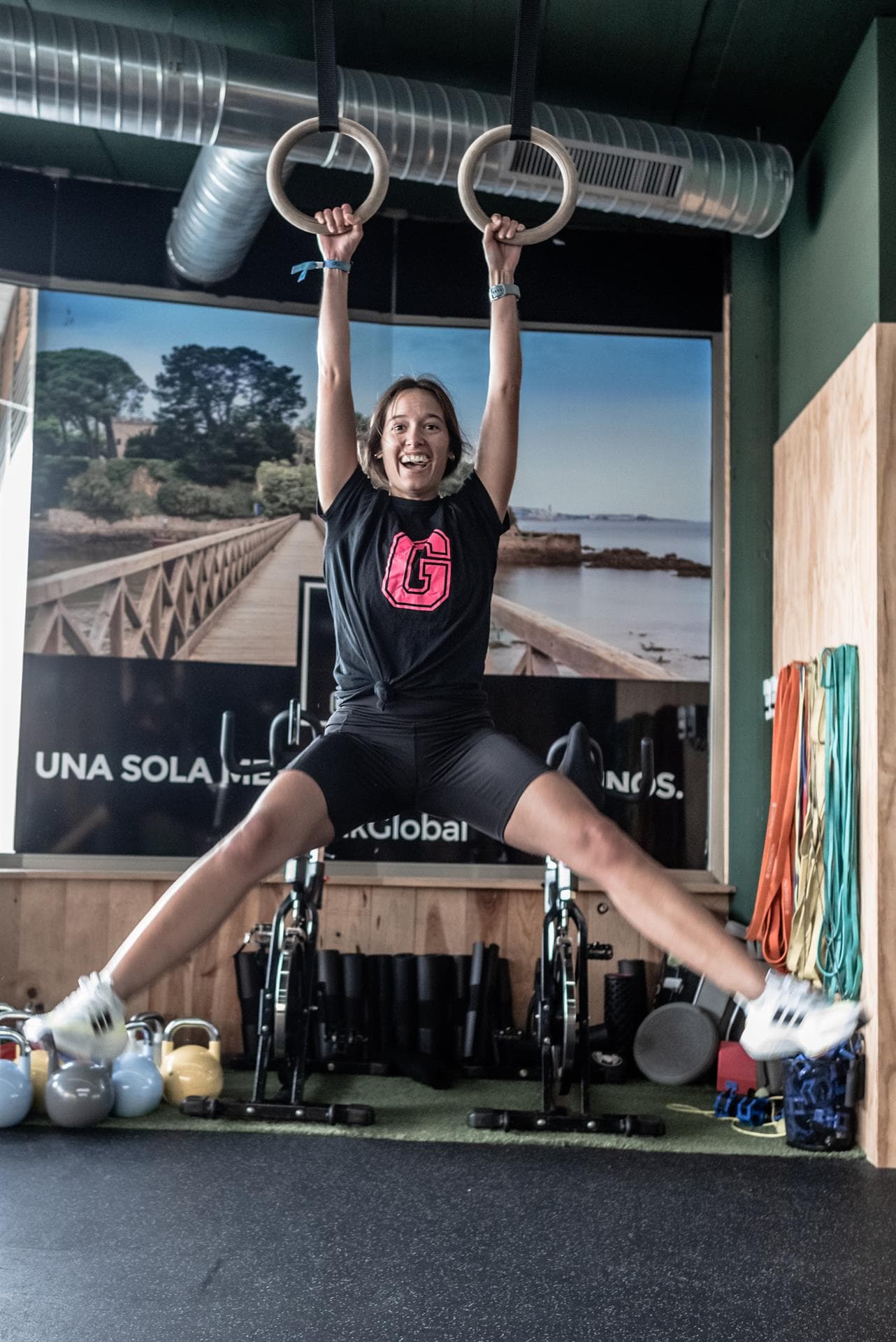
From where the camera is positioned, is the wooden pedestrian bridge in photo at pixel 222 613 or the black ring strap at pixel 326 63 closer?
the black ring strap at pixel 326 63

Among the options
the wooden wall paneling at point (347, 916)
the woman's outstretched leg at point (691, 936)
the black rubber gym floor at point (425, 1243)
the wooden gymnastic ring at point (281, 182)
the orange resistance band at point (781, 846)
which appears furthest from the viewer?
the wooden wall paneling at point (347, 916)

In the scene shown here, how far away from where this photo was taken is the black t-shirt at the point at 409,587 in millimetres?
2527

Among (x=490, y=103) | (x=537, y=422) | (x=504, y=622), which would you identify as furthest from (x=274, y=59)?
(x=504, y=622)

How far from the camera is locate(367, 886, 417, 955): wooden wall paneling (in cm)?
512

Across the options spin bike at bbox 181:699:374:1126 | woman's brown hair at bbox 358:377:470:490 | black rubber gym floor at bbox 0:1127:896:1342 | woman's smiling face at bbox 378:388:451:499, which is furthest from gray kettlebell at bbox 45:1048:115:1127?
woman's smiling face at bbox 378:388:451:499

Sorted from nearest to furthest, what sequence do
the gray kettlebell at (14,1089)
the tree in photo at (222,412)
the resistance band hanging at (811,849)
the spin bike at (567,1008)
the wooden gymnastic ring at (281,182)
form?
the wooden gymnastic ring at (281,182) → the gray kettlebell at (14,1089) → the spin bike at (567,1008) → the resistance band hanging at (811,849) → the tree in photo at (222,412)

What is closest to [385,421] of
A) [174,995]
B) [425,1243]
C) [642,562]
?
[425,1243]

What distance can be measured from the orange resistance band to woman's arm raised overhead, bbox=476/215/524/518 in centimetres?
214

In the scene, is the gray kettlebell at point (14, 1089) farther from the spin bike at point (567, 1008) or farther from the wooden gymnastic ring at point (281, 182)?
the wooden gymnastic ring at point (281, 182)

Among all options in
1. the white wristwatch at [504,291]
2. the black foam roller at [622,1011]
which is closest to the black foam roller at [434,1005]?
the black foam roller at [622,1011]

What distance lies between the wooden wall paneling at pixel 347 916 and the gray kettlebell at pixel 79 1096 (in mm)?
1313

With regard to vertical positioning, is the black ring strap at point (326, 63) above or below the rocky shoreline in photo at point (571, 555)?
above

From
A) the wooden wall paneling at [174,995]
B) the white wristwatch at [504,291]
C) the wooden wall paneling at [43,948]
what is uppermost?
the white wristwatch at [504,291]

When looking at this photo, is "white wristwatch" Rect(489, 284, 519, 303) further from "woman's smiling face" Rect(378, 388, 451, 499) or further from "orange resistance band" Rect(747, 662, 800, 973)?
"orange resistance band" Rect(747, 662, 800, 973)
